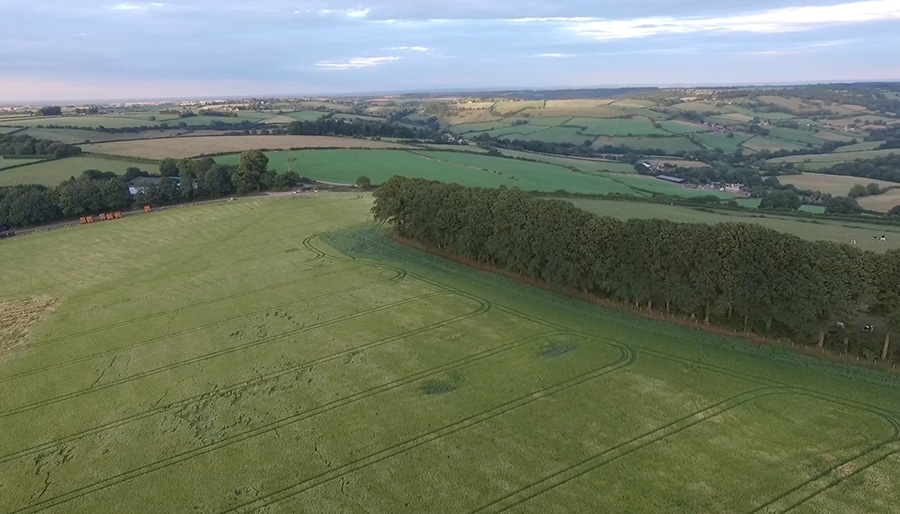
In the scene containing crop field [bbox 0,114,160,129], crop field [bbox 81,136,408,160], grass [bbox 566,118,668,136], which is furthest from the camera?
grass [bbox 566,118,668,136]

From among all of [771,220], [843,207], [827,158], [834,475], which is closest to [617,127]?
[827,158]

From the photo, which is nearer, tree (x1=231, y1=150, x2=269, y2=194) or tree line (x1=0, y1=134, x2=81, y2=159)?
tree (x1=231, y1=150, x2=269, y2=194)

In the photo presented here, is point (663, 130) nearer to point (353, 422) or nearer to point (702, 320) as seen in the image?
point (702, 320)

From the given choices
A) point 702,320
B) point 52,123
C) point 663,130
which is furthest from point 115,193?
point 663,130

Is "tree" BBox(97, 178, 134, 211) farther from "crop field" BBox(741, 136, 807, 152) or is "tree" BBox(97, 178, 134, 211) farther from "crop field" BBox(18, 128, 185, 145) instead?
"crop field" BBox(741, 136, 807, 152)

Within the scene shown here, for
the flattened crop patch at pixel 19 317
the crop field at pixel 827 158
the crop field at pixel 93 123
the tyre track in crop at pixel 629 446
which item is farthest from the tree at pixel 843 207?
the crop field at pixel 93 123

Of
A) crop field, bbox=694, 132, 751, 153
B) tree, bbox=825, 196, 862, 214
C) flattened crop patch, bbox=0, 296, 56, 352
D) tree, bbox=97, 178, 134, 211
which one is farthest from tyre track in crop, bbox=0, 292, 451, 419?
crop field, bbox=694, 132, 751, 153
